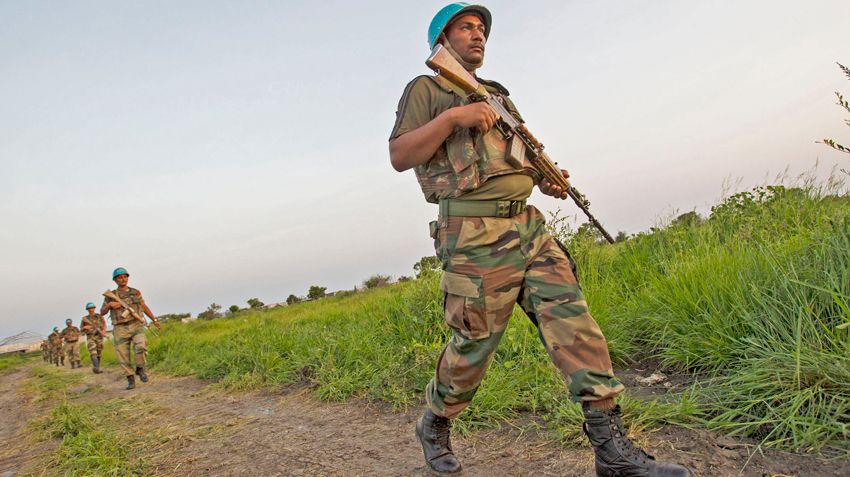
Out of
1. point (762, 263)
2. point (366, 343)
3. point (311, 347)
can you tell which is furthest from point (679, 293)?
point (311, 347)

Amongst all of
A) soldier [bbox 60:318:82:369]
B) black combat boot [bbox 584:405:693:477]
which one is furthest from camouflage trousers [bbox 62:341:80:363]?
black combat boot [bbox 584:405:693:477]

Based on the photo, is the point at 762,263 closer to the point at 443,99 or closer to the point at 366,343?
the point at 443,99

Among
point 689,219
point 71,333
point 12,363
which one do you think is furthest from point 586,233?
point 12,363

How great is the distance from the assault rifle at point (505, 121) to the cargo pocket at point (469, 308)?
61cm

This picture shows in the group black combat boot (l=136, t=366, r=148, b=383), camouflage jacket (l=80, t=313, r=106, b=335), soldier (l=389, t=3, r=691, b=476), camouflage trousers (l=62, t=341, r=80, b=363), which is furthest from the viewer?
camouflage trousers (l=62, t=341, r=80, b=363)

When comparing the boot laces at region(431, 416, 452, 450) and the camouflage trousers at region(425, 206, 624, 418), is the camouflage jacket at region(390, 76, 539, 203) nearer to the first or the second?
the camouflage trousers at region(425, 206, 624, 418)

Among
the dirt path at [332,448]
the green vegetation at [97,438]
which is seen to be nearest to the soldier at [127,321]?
the green vegetation at [97,438]

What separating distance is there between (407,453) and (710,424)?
1585 millimetres

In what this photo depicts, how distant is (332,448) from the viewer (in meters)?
3.11

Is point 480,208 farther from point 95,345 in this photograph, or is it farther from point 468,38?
point 95,345

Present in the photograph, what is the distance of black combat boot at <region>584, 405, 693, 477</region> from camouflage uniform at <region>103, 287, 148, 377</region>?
902 cm

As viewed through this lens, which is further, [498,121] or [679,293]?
[679,293]

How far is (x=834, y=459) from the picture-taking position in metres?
1.97

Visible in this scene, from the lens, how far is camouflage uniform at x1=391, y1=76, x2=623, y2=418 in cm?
204
